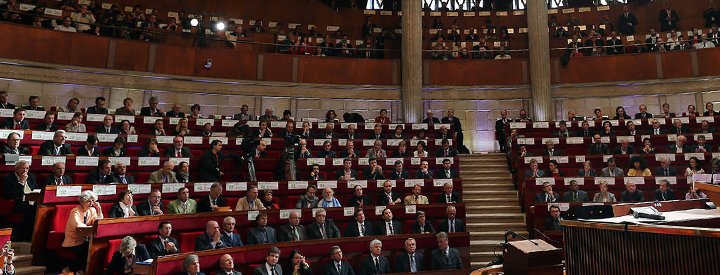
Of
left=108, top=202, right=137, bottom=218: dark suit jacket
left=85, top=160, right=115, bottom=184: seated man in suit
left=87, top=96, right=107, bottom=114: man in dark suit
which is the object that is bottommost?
left=108, top=202, right=137, bottom=218: dark suit jacket

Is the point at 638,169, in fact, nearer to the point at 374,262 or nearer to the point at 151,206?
the point at 374,262

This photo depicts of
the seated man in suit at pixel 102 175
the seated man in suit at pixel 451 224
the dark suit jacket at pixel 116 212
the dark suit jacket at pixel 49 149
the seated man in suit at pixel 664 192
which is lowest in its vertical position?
the seated man in suit at pixel 451 224

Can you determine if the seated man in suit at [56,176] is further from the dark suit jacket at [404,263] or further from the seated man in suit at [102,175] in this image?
the dark suit jacket at [404,263]


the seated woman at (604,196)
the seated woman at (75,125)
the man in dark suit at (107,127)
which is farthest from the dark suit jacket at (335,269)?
the seated woman at (75,125)

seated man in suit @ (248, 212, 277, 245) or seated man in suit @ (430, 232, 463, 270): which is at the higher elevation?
seated man in suit @ (248, 212, 277, 245)

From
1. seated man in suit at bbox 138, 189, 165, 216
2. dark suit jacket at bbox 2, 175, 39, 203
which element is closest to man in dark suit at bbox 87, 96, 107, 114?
dark suit jacket at bbox 2, 175, 39, 203

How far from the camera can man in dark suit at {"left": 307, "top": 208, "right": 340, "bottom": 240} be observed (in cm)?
596

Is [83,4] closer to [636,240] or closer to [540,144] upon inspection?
[540,144]

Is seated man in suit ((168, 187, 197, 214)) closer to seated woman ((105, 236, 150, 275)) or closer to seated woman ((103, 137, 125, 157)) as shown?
seated woman ((105, 236, 150, 275))

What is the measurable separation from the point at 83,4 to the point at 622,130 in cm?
1086

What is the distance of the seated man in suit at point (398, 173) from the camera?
25.2 ft

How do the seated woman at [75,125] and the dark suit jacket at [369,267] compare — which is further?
the seated woman at [75,125]

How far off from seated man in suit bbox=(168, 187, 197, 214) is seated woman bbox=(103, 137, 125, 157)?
1479 millimetres

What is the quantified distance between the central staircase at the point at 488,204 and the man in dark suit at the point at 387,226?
114 cm
